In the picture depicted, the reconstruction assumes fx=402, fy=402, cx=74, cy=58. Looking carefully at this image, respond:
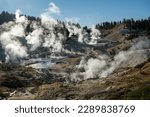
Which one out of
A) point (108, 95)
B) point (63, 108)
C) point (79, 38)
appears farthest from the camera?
point (79, 38)

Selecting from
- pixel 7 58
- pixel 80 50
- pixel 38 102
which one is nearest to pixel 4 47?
pixel 7 58

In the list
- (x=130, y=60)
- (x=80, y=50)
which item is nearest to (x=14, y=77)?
(x=130, y=60)

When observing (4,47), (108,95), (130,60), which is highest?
(4,47)

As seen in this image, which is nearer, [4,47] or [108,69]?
[108,69]

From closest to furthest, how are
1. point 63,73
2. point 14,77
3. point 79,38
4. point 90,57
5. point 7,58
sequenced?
point 14,77 < point 63,73 < point 90,57 < point 7,58 < point 79,38

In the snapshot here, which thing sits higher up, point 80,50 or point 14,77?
point 80,50

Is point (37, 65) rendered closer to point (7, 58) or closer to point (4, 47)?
point (7, 58)
